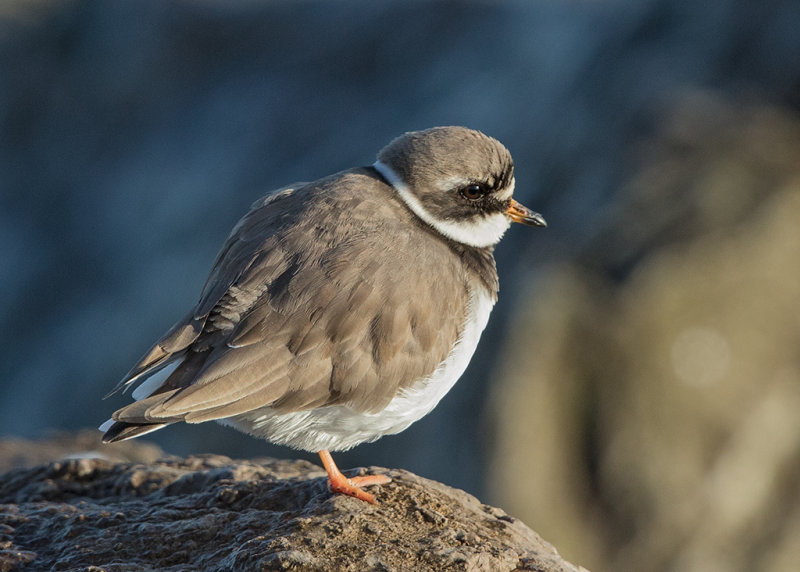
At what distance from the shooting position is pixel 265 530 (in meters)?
4.64

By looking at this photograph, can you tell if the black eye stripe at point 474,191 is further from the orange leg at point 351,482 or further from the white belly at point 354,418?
the orange leg at point 351,482

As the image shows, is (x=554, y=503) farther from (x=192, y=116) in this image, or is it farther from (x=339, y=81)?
(x=192, y=116)

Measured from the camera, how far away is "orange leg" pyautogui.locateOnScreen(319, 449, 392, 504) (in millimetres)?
4930

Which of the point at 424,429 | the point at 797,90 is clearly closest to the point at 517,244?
the point at 424,429

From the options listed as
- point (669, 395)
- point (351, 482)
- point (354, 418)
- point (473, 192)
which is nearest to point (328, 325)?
point (354, 418)

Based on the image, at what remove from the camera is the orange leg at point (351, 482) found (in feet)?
16.2

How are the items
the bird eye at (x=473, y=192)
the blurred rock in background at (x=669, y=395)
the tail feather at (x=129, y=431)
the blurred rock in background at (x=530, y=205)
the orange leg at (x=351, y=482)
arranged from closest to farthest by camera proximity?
1. the tail feather at (x=129, y=431)
2. the orange leg at (x=351, y=482)
3. the bird eye at (x=473, y=192)
4. the blurred rock in background at (x=669, y=395)
5. the blurred rock in background at (x=530, y=205)

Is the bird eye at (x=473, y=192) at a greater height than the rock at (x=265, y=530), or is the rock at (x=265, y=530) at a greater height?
the bird eye at (x=473, y=192)

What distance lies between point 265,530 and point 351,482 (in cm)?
61

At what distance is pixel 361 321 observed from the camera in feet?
17.2

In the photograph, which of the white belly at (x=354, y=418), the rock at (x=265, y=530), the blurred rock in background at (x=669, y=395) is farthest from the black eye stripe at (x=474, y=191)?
the blurred rock in background at (x=669, y=395)

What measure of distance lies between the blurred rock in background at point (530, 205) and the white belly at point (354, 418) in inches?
209

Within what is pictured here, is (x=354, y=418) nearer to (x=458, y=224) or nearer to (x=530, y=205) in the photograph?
(x=458, y=224)

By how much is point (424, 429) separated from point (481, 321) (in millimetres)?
6078
